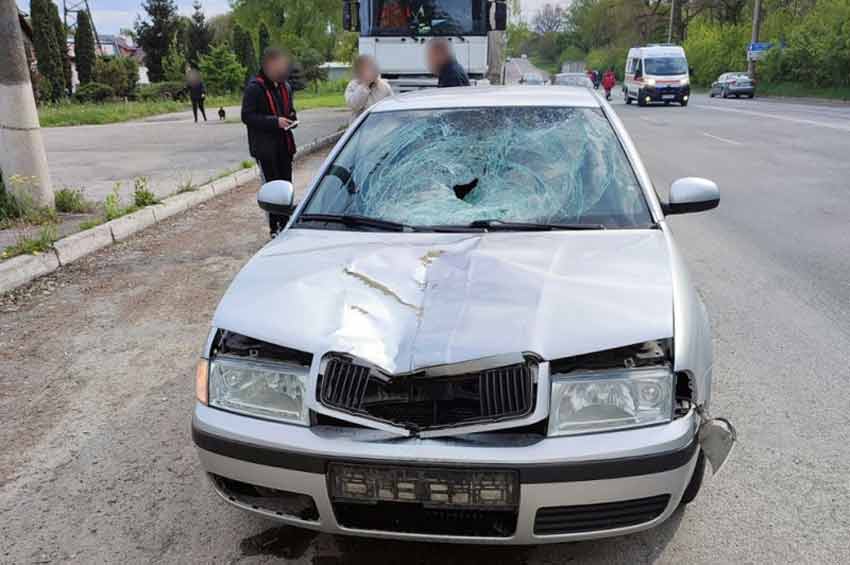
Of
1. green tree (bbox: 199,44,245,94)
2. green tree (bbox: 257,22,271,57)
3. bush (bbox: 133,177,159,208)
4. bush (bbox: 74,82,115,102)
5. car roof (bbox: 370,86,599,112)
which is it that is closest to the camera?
car roof (bbox: 370,86,599,112)

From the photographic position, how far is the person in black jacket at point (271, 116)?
668cm

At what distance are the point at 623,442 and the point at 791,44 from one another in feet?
165

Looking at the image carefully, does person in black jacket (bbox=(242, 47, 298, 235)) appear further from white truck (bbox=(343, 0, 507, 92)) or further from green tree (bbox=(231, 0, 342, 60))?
green tree (bbox=(231, 0, 342, 60))

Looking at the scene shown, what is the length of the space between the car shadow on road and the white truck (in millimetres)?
10763

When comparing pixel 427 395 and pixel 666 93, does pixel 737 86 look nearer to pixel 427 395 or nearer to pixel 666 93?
pixel 666 93

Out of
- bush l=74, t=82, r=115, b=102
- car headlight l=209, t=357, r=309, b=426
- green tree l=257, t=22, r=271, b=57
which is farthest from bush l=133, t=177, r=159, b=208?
green tree l=257, t=22, r=271, b=57

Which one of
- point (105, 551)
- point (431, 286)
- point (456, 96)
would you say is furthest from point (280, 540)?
point (456, 96)

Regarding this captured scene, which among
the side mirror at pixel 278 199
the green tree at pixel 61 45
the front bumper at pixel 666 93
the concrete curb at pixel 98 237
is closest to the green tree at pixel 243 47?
the green tree at pixel 61 45

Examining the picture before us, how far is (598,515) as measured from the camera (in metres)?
2.16

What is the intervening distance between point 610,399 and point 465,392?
17.5 inches

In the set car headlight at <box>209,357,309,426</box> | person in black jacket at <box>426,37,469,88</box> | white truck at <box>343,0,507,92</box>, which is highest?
white truck at <box>343,0,507,92</box>

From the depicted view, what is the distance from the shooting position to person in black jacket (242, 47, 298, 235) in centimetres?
668

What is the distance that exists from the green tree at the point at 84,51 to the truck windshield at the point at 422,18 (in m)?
34.3

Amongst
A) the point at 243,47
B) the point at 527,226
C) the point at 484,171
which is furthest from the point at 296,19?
the point at 527,226
